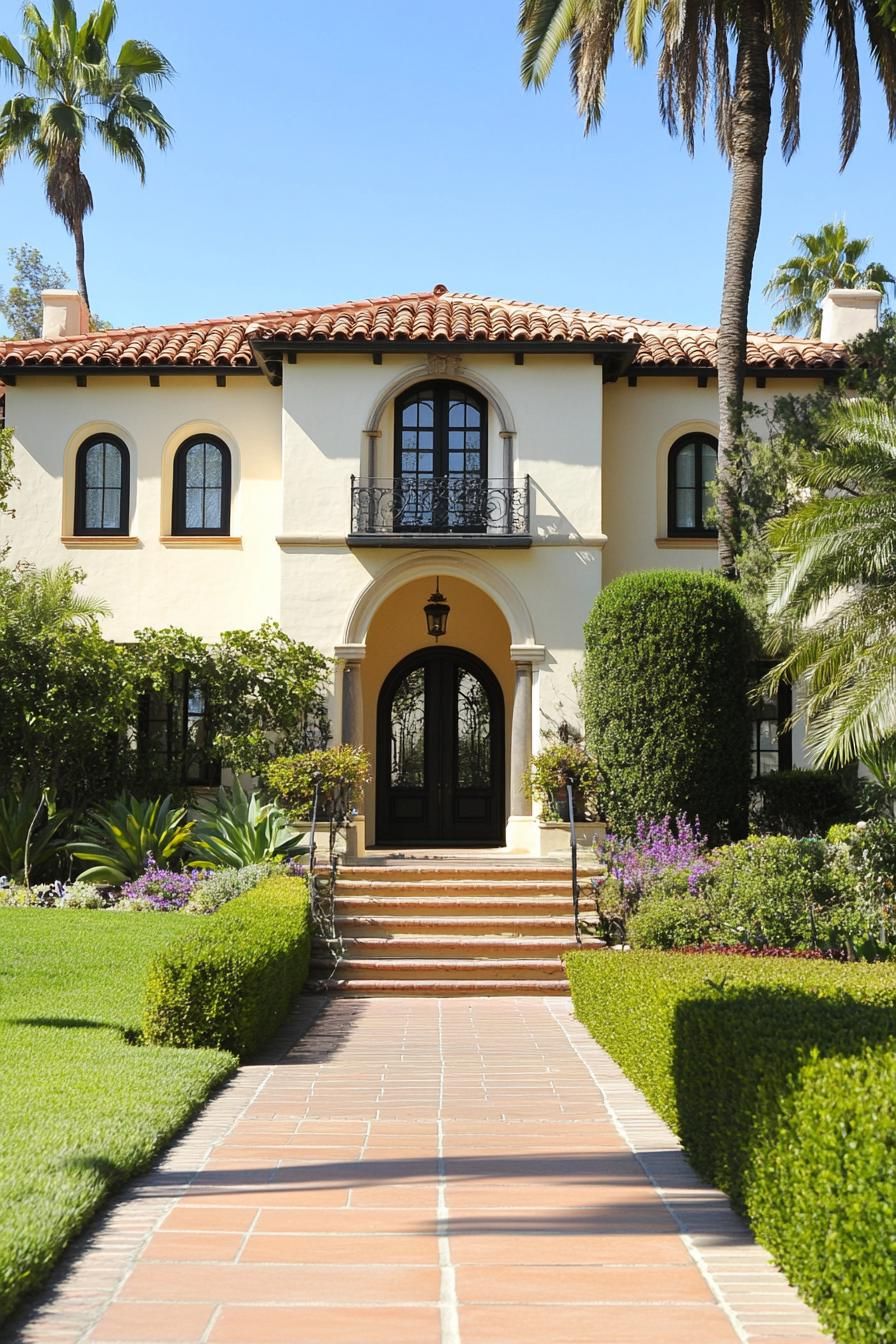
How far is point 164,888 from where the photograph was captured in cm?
1509

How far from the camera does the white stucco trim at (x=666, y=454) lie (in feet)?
63.6

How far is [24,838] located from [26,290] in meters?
32.3

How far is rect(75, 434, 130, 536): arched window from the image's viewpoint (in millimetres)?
19609

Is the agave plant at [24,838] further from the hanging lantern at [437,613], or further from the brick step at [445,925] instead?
the hanging lantern at [437,613]

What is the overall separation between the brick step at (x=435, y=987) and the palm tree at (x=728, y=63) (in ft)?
22.3

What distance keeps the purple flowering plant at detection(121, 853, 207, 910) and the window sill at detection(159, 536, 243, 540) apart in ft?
18.4

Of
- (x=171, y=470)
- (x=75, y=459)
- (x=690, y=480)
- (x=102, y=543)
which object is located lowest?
(x=102, y=543)

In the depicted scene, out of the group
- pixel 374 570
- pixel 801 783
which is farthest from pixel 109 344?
pixel 801 783

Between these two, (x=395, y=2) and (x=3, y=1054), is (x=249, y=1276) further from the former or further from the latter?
(x=395, y=2)

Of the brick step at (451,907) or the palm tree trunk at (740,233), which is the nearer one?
the brick step at (451,907)

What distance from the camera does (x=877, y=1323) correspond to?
12.6 feet

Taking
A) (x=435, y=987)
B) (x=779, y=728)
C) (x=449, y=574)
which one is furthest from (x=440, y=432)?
(x=435, y=987)

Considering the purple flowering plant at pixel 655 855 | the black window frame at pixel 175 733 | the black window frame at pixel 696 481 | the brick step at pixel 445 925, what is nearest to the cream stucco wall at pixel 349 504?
the black window frame at pixel 696 481

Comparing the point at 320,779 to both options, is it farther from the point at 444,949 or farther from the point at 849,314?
the point at 849,314
